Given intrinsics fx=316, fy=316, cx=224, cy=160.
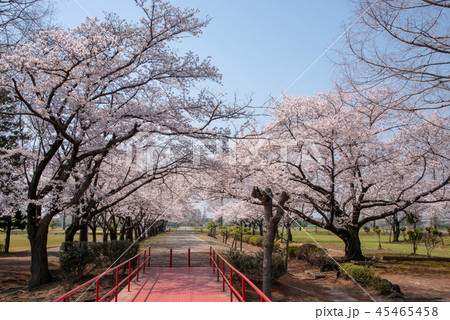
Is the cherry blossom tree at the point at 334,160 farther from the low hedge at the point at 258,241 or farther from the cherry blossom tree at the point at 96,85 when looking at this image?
the low hedge at the point at 258,241

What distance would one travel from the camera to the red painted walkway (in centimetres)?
819

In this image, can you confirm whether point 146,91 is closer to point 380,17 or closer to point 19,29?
point 19,29

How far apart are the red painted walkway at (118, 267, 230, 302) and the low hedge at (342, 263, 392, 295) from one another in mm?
4755

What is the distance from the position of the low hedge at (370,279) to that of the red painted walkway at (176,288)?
4755mm

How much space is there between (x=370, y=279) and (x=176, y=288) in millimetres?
7532

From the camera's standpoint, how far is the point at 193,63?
35.9 feet

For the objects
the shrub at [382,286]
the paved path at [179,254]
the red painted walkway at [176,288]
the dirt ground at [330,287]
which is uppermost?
the red painted walkway at [176,288]

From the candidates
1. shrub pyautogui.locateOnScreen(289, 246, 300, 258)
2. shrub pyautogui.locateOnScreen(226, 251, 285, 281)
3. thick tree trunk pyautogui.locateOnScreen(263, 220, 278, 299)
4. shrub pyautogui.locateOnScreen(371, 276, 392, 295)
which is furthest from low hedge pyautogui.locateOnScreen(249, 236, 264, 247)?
thick tree trunk pyautogui.locateOnScreen(263, 220, 278, 299)

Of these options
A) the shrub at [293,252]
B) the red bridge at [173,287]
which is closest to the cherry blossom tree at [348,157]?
the shrub at [293,252]

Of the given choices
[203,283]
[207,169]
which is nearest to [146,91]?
[207,169]

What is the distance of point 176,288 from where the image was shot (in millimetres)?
9477

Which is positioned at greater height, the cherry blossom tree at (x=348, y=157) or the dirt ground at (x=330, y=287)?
the cherry blossom tree at (x=348, y=157)

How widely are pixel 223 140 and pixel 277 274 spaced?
5.36 metres

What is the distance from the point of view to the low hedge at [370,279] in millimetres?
11094
